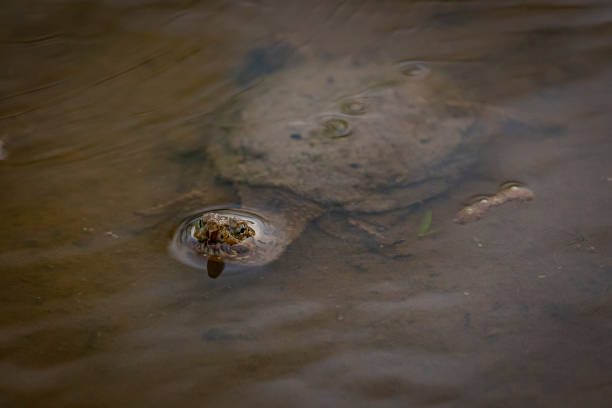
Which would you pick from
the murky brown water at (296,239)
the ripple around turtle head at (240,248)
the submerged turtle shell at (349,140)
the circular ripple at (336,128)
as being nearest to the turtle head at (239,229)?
the ripple around turtle head at (240,248)

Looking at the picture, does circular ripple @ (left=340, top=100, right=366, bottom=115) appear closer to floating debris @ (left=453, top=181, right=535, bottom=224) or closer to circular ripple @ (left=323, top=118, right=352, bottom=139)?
circular ripple @ (left=323, top=118, right=352, bottom=139)

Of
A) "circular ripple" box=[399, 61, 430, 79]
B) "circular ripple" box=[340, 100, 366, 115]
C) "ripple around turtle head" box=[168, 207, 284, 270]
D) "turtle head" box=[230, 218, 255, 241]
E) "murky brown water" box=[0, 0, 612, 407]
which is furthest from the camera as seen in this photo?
"circular ripple" box=[399, 61, 430, 79]

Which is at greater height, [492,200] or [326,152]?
[326,152]

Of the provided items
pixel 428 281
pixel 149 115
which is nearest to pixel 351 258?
pixel 428 281

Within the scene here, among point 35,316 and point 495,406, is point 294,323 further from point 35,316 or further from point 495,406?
point 35,316

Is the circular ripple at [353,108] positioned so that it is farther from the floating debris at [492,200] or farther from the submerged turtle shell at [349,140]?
the floating debris at [492,200]

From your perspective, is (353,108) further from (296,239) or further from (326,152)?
(296,239)

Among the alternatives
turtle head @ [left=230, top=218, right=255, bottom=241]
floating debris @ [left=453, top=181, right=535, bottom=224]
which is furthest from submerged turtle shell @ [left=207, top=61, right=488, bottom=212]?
turtle head @ [left=230, top=218, right=255, bottom=241]

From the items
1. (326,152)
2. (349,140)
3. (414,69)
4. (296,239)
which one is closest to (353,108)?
(349,140)
